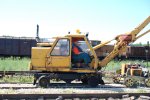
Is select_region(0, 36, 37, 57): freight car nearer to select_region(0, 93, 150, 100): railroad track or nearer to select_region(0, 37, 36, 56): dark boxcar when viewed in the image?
select_region(0, 37, 36, 56): dark boxcar

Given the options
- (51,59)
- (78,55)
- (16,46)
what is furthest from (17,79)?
(16,46)

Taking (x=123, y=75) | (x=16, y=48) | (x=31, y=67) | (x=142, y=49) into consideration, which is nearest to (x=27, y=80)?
(x=31, y=67)

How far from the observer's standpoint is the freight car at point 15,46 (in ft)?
107

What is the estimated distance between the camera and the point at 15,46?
32812mm

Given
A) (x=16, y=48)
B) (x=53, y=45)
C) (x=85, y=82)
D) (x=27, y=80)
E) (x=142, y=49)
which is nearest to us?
(x=53, y=45)

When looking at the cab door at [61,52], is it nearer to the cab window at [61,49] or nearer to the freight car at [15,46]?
the cab window at [61,49]

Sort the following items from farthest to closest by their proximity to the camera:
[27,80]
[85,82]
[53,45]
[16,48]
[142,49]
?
[142,49], [16,48], [27,80], [85,82], [53,45]

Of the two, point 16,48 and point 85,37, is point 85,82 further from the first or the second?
point 16,48

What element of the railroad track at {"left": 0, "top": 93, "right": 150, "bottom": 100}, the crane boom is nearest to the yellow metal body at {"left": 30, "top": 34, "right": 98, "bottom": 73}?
the crane boom

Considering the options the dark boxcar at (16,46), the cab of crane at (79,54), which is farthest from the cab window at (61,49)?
the dark boxcar at (16,46)

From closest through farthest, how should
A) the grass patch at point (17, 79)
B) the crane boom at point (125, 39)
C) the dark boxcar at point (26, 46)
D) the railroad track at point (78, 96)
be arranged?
the railroad track at point (78, 96)
the crane boom at point (125, 39)
the grass patch at point (17, 79)
the dark boxcar at point (26, 46)

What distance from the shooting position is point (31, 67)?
40.1 feet

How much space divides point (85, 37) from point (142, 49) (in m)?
25.2

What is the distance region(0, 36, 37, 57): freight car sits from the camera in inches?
1283
